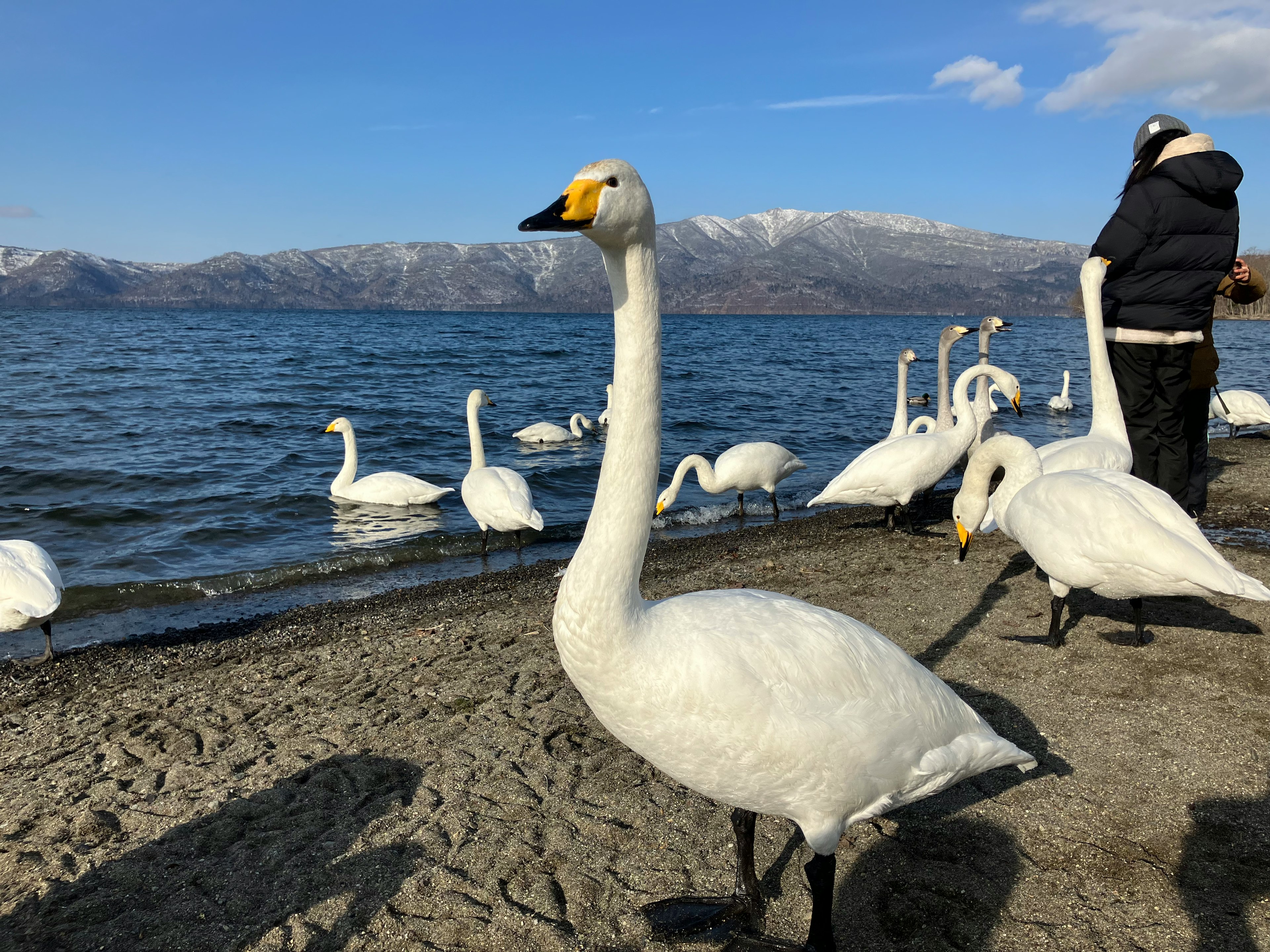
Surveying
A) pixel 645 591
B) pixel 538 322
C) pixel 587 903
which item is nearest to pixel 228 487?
pixel 645 591

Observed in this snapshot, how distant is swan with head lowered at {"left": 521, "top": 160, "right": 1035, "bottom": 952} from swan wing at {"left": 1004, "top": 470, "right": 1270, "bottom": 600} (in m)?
2.48

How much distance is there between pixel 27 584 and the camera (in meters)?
6.32

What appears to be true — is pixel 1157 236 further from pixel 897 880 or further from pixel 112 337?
pixel 112 337

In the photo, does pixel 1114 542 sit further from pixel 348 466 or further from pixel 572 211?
pixel 348 466

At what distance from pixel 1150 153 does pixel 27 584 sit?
374 inches

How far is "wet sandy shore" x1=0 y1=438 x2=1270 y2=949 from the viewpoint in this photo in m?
2.94

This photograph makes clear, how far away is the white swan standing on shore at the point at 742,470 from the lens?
36.2 ft

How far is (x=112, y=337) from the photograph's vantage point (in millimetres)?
47625

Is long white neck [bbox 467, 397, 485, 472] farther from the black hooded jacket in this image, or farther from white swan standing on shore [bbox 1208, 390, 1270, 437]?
white swan standing on shore [bbox 1208, 390, 1270, 437]

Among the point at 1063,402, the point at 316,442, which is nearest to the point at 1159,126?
the point at 316,442

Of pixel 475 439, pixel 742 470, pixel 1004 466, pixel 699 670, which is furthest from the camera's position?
pixel 475 439

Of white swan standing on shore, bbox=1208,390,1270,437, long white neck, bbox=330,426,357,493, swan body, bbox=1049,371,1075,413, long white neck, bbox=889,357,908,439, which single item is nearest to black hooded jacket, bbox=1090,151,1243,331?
long white neck, bbox=889,357,908,439

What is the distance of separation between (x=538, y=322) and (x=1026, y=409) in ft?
317

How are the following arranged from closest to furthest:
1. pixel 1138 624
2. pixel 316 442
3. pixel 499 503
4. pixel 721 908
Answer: pixel 721 908 → pixel 1138 624 → pixel 499 503 → pixel 316 442
